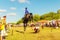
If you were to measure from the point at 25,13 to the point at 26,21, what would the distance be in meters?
1.01

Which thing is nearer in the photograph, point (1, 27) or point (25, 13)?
point (1, 27)

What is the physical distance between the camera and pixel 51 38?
Result: 31.5ft

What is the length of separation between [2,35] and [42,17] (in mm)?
29739

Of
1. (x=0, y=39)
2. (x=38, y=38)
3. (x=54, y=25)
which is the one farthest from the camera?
(x=54, y=25)

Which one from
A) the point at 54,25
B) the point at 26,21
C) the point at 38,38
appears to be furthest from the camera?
the point at 54,25

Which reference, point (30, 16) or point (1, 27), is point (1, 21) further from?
point (30, 16)

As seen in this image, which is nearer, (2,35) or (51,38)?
(2,35)

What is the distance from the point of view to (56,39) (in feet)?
30.9

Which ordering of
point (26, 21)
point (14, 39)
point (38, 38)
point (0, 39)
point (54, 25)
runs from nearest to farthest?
point (0, 39)
point (14, 39)
point (38, 38)
point (26, 21)
point (54, 25)

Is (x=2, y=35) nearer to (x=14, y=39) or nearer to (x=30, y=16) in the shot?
(x=14, y=39)

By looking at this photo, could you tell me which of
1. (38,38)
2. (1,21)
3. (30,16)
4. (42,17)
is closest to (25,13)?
(30,16)

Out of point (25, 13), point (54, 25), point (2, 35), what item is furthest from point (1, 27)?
point (54, 25)

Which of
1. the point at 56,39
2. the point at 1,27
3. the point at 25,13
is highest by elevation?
the point at 25,13

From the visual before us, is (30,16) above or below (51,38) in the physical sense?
above
